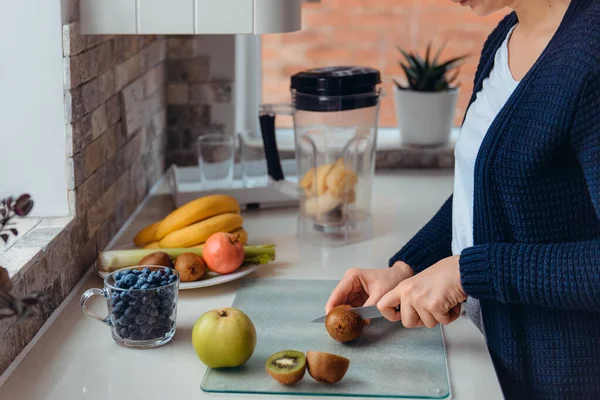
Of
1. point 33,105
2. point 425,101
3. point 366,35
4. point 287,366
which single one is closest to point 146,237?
point 33,105

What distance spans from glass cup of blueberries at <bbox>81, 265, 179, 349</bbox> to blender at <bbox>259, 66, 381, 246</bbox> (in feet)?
1.89

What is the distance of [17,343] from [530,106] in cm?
76

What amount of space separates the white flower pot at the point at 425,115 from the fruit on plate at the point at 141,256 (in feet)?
2.95

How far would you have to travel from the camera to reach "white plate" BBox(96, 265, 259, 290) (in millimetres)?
1427

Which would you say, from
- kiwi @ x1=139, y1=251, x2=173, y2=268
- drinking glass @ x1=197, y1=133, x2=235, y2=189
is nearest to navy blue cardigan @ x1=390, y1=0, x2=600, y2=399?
kiwi @ x1=139, y1=251, x2=173, y2=268

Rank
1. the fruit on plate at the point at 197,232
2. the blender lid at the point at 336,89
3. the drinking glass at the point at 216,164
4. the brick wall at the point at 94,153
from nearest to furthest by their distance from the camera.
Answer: the brick wall at the point at 94,153 → the fruit on plate at the point at 197,232 → the blender lid at the point at 336,89 → the drinking glass at the point at 216,164

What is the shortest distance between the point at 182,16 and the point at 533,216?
26.4 inches

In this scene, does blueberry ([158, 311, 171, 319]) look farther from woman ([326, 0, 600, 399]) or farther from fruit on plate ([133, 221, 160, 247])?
fruit on plate ([133, 221, 160, 247])

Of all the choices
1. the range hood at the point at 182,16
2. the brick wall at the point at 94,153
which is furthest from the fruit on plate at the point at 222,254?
the range hood at the point at 182,16

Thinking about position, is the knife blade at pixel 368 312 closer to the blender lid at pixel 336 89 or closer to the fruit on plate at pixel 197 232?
the fruit on plate at pixel 197 232

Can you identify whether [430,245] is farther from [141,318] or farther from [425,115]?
[425,115]

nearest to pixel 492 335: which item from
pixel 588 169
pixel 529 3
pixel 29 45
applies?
pixel 588 169

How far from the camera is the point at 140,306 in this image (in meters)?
1.19

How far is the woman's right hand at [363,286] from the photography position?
1293 millimetres
